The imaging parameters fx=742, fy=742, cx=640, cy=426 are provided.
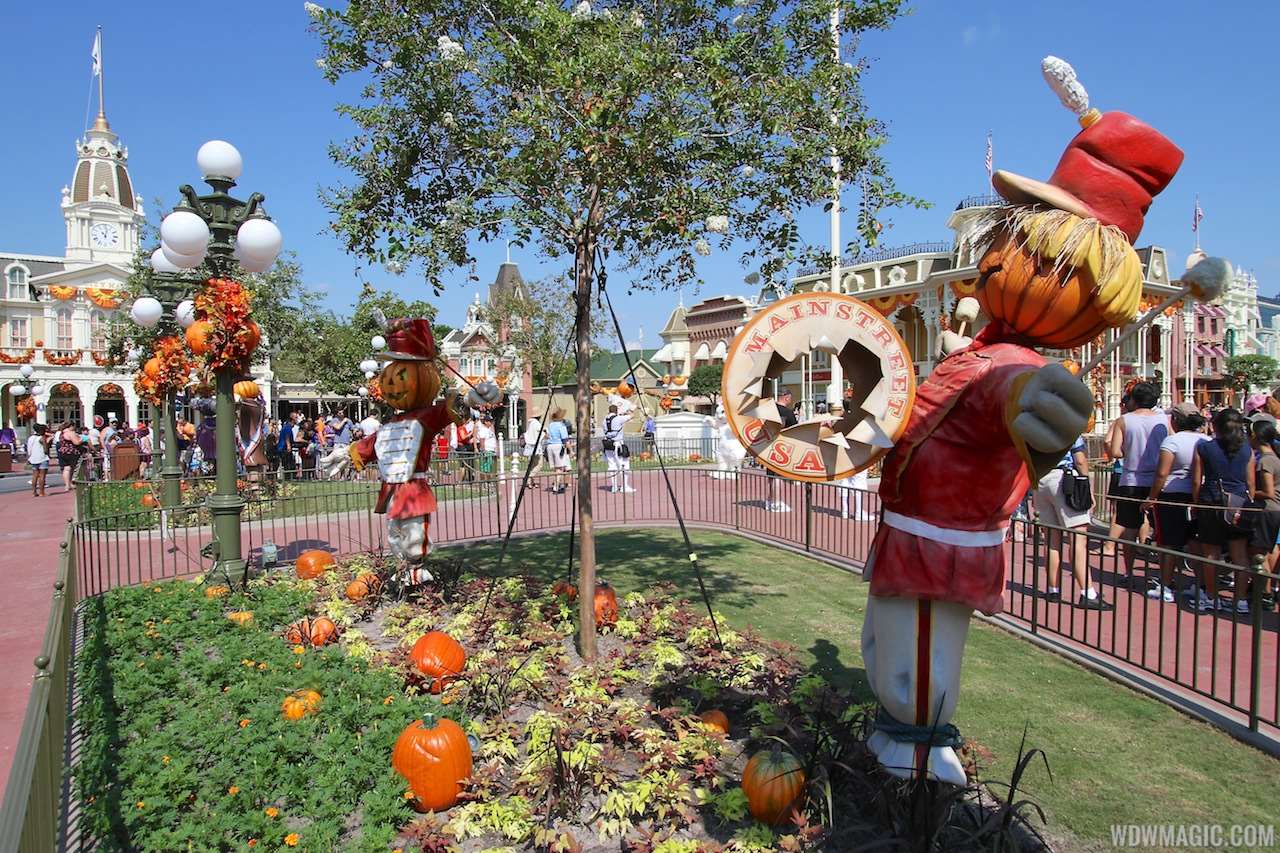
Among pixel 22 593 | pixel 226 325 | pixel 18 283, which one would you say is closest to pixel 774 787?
pixel 226 325

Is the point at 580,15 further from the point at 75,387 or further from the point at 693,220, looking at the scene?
the point at 75,387

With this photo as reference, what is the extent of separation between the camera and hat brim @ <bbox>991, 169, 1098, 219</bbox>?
9.75ft

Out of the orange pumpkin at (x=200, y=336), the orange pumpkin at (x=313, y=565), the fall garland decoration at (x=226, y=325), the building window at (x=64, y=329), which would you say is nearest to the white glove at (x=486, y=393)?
the fall garland decoration at (x=226, y=325)

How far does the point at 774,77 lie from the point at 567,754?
15.4 ft

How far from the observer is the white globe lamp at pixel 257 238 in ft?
23.1

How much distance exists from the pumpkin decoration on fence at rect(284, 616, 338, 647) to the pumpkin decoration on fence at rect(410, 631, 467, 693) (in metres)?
1.21

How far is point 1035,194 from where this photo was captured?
3021mm

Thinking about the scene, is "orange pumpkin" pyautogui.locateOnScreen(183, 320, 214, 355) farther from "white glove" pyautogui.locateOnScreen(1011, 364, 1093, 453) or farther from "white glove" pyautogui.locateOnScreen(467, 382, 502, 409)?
"white glove" pyautogui.locateOnScreen(1011, 364, 1093, 453)

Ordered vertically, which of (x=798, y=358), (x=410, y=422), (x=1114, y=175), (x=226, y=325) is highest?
(x=1114, y=175)

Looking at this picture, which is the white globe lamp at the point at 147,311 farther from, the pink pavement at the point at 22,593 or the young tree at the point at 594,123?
the young tree at the point at 594,123

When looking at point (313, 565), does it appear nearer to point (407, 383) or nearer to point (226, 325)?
point (226, 325)

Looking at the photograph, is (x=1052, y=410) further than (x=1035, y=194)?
No

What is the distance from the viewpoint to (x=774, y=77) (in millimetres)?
5355

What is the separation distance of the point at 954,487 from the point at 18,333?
197ft
